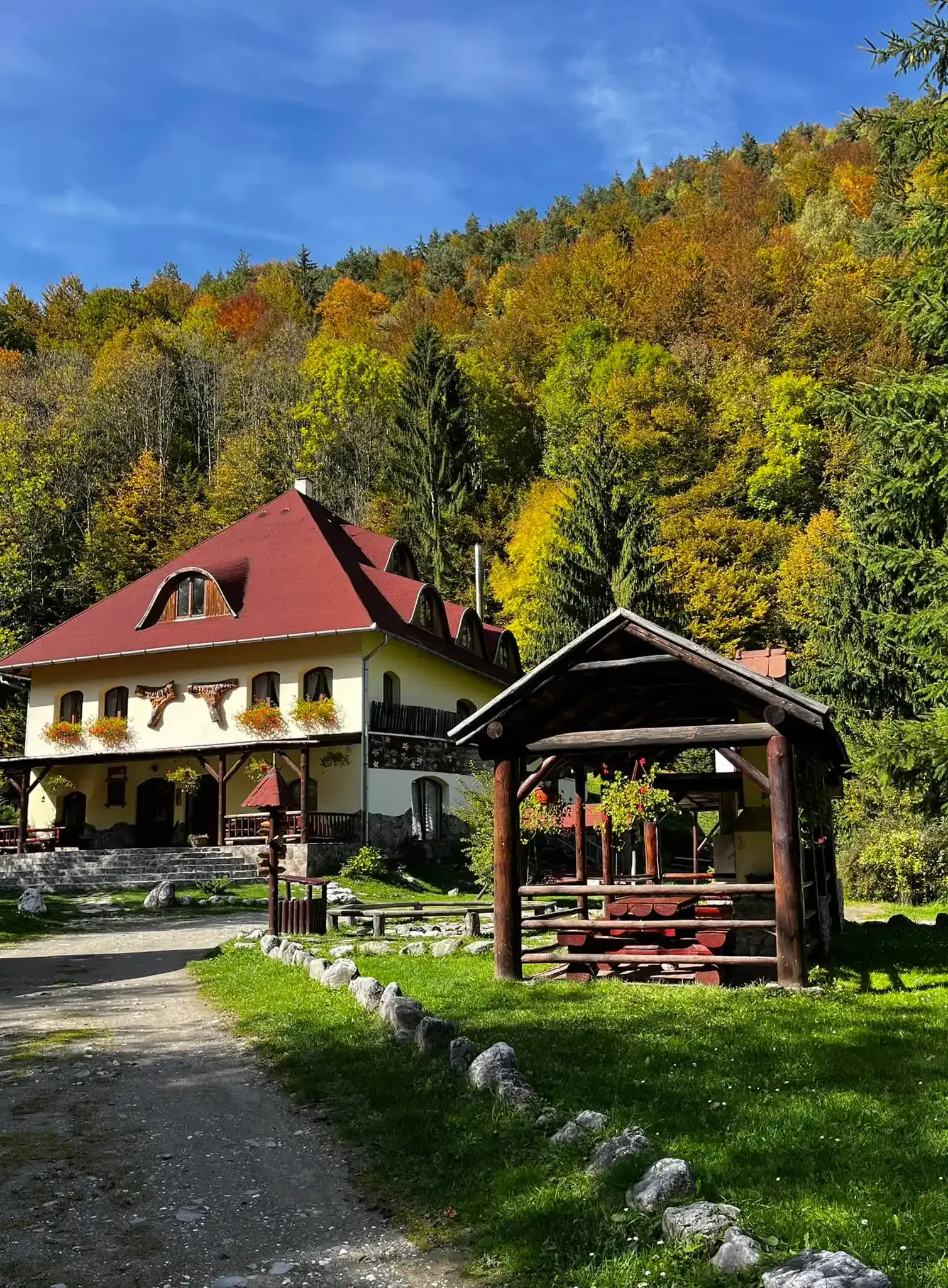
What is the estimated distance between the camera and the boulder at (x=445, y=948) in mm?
14164

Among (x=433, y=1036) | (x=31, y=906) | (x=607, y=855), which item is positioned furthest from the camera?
(x=31, y=906)

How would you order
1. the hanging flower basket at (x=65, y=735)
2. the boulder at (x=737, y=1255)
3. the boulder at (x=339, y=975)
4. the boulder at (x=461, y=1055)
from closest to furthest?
1. the boulder at (x=737, y=1255)
2. the boulder at (x=461, y=1055)
3. the boulder at (x=339, y=975)
4. the hanging flower basket at (x=65, y=735)

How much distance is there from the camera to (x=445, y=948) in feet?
47.2

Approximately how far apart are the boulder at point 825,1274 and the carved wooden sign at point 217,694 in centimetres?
2968

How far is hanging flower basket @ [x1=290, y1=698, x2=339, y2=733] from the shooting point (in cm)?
3039

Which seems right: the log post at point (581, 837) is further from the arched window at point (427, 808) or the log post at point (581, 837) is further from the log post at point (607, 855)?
the arched window at point (427, 808)

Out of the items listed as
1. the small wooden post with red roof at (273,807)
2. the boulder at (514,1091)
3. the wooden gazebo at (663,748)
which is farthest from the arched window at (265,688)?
the boulder at (514,1091)

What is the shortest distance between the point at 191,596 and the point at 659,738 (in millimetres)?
25837

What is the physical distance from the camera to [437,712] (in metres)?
33.7

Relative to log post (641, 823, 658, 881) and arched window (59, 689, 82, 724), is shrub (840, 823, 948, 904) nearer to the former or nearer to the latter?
log post (641, 823, 658, 881)

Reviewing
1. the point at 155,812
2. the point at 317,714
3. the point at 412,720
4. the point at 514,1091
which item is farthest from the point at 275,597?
the point at 514,1091

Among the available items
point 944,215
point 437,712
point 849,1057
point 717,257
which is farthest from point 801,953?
point 717,257

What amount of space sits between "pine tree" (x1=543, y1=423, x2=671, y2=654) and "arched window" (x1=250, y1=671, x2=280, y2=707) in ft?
31.0

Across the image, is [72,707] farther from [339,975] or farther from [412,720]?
[339,975]
